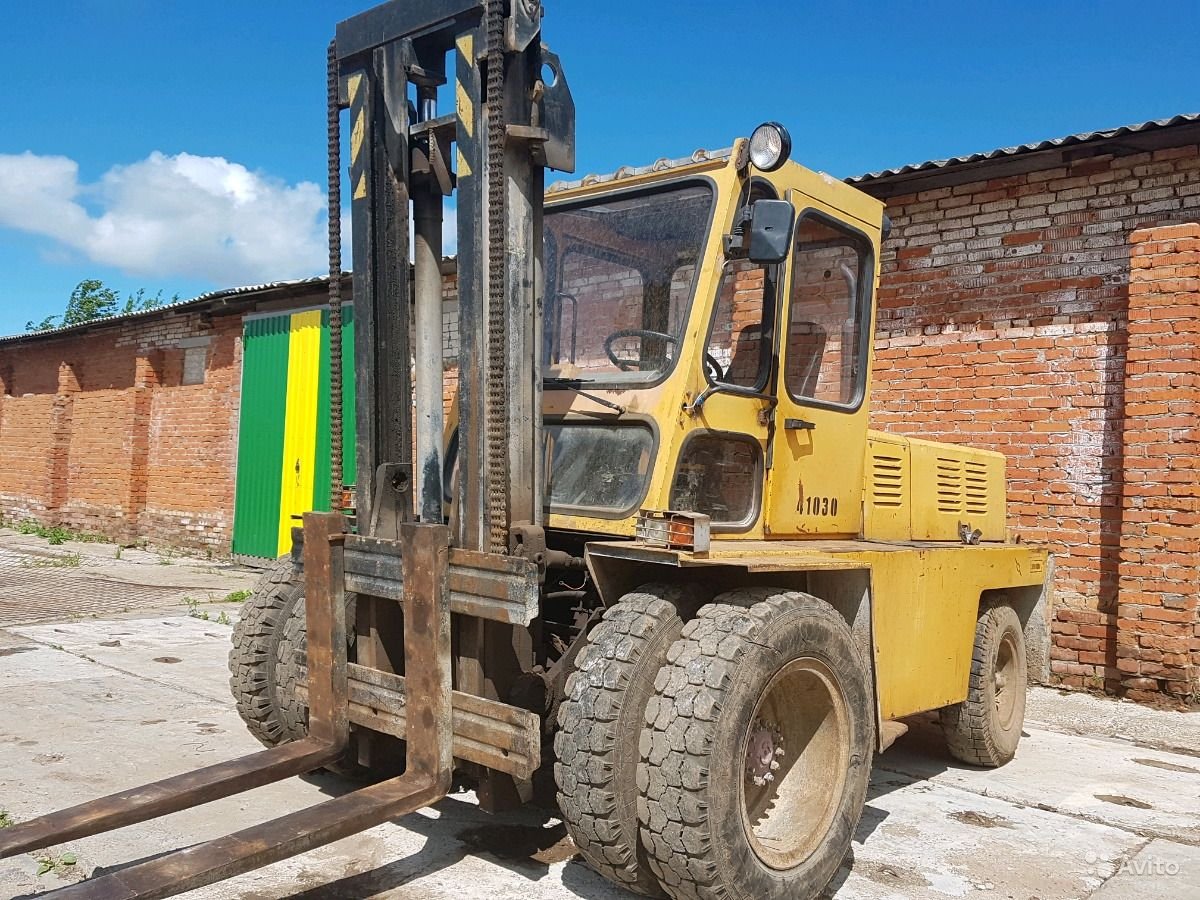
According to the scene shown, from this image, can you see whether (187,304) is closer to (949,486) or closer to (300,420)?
(300,420)

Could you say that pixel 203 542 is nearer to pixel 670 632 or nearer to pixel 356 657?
pixel 356 657

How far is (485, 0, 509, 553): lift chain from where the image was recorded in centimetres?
345

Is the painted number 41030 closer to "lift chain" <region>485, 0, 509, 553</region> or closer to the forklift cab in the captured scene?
the forklift cab

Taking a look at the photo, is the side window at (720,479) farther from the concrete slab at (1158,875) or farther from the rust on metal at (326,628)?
the concrete slab at (1158,875)

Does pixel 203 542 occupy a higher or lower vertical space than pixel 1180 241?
lower

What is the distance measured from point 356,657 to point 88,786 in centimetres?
164

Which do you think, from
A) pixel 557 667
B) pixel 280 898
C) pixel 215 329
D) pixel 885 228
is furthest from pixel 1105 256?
pixel 215 329

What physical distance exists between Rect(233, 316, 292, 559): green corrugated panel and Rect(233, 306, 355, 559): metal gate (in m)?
0.01

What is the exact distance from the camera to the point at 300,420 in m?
13.6

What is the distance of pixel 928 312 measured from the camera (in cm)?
806

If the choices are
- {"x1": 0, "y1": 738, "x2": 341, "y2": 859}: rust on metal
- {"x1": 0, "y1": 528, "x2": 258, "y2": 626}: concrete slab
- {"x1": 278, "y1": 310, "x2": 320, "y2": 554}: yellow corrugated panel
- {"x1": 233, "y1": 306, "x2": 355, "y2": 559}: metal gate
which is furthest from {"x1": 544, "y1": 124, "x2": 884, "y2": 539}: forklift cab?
{"x1": 278, "y1": 310, "x2": 320, "y2": 554}: yellow corrugated panel

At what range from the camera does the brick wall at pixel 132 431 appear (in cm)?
1528

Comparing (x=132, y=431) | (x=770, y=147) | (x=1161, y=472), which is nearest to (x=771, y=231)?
(x=770, y=147)

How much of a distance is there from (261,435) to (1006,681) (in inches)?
436
